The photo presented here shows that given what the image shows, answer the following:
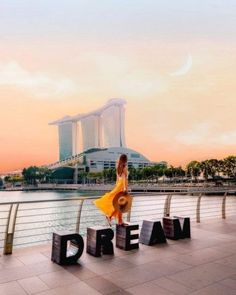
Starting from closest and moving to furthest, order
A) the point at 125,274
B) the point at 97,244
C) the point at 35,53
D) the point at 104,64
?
the point at 125,274 → the point at 97,244 → the point at 35,53 → the point at 104,64

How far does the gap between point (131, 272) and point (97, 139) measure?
17790 centimetres

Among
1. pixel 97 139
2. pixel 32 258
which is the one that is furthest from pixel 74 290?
pixel 97 139

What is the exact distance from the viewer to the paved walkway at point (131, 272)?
13.4 feet

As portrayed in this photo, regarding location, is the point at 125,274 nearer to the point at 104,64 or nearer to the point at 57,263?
the point at 57,263

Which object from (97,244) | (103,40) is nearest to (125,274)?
(97,244)

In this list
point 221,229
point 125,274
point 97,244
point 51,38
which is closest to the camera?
point 125,274

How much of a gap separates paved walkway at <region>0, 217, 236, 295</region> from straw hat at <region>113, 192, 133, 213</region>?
0.86 meters

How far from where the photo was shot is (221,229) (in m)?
8.25

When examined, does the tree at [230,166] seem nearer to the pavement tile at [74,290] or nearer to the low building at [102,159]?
the low building at [102,159]

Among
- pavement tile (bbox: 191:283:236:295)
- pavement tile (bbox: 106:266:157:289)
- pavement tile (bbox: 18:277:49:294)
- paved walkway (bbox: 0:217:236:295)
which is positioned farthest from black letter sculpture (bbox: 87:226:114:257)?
pavement tile (bbox: 191:283:236:295)

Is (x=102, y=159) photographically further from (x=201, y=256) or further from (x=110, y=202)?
(x=201, y=256)

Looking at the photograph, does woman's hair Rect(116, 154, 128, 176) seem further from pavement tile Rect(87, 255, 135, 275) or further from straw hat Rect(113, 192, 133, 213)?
pavement tile Rect(87, 255, 135, 275)

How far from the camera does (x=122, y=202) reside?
6.35 m

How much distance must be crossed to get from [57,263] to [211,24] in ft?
33.7
